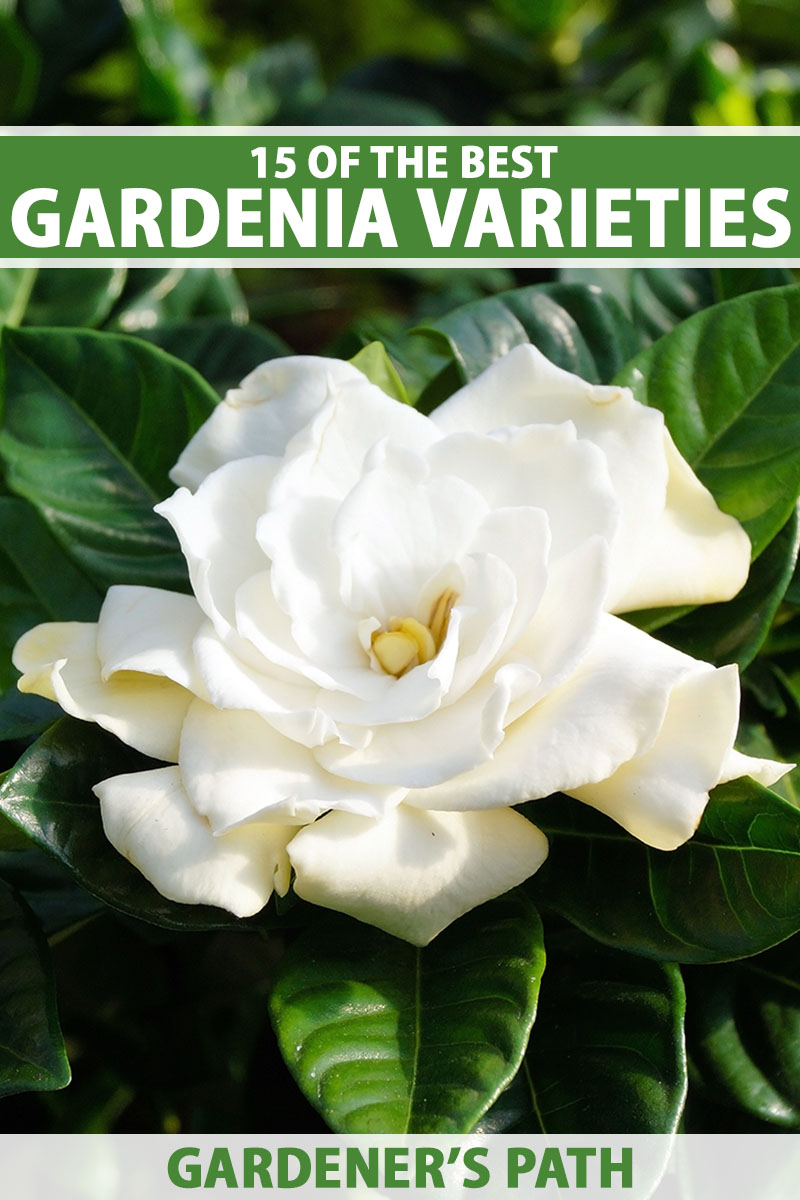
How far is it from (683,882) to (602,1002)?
4.7 inches

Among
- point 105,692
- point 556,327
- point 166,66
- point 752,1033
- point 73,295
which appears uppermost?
point 166,66

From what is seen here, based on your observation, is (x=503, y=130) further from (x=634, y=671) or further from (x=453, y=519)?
(x=634, y=671)

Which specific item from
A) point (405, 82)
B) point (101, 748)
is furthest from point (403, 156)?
point (405, 82)

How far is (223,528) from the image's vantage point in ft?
2.43

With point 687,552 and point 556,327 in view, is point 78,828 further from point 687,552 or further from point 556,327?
A: point 556,327

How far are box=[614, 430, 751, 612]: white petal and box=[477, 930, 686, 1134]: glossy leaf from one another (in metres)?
0.23

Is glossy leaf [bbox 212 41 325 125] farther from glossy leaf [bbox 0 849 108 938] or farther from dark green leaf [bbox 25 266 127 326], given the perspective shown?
glossy leaf [bbox 0 849 108 938]

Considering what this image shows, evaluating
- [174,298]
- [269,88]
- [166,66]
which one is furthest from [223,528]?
[269,88]

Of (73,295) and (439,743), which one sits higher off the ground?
(73,295)

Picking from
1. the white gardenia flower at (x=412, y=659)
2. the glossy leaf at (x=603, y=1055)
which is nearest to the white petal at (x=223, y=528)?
the white gardenia flower at (x=412, y=659)

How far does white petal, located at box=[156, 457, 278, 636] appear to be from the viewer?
0.71 metres

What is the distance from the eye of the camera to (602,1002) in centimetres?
79

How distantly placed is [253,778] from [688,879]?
0.26 metres

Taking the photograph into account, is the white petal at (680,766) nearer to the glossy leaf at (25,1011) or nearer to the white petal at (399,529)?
the white petal at (399,529)
